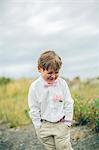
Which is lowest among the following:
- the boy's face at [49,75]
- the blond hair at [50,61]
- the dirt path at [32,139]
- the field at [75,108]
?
the dirt path at [32,139]

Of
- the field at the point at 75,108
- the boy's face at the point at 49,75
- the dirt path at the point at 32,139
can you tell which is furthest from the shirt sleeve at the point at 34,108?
the field at the point at 75,108

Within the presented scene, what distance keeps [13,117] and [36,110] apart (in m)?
4.22

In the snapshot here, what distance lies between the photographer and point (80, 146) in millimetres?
7297

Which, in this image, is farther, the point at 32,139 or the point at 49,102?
the point at 32,139

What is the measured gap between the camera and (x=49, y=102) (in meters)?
5.78

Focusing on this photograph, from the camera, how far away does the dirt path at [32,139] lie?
288 inches

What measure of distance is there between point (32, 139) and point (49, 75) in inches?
99.3

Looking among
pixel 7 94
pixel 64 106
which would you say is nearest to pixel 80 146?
pixel 64 106

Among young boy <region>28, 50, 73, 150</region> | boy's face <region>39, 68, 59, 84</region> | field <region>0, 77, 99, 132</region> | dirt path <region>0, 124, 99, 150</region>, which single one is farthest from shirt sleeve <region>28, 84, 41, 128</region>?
field <region>0, 77, 99, 132</region>

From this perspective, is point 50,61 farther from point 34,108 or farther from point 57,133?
point 57,133

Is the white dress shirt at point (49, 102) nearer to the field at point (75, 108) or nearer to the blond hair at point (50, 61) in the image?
the blond hair at point (50, 61)

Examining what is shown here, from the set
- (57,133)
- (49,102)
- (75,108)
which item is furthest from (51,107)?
(75,108)

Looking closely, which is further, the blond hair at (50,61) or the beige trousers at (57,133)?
the beige trousers at (57,133)

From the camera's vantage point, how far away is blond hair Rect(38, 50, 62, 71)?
5.62 m
